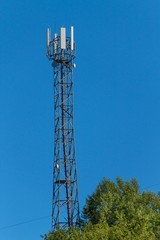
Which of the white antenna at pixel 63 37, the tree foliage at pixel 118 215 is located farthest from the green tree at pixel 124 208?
the white antenna at pixel 63 37

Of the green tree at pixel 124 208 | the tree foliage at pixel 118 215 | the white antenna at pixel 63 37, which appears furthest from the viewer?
the white antenna at pixel 63 37

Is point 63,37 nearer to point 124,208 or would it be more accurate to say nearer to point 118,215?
point 124,208

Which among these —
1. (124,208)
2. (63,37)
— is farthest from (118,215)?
(63,37)

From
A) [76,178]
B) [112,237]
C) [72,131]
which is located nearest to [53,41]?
[72,131]

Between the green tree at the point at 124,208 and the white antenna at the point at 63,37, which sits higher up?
the white antenna at the point at 63,37

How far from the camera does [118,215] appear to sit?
144 feet

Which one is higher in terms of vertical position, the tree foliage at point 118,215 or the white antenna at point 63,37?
the white antenna at point 63,37

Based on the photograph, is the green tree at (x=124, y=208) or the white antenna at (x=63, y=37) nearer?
the green tree at (x=124, y=208)

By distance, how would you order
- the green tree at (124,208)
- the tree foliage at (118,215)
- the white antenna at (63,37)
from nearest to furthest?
the tree foliage at (118,215) → the green tree at (124,208) → the white antenna at (63,37)

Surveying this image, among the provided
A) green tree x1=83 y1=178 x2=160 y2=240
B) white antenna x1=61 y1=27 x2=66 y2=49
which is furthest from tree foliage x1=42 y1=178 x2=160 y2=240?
white antenna x1=61 y1=27 x2=66 y2=49

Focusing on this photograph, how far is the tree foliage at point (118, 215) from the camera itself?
3969cm

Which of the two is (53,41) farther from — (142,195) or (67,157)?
(142,195)

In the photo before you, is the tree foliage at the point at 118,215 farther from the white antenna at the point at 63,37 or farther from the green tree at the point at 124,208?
the white antenna at the point at 63,37

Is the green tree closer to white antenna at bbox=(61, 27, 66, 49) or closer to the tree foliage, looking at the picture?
the tree foliage
